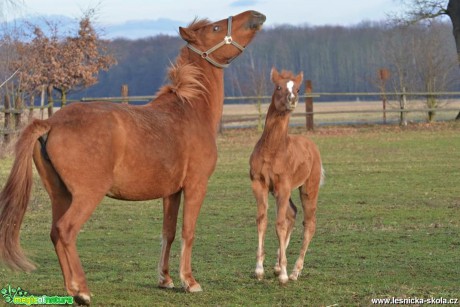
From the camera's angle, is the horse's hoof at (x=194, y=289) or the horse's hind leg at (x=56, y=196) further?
the horse's hoof at (x=194, y=289)

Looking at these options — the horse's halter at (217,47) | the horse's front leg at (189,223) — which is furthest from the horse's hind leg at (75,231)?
the horse's halter at (217,47)

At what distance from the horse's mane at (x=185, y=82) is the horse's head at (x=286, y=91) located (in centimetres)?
125

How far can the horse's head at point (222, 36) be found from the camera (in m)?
8.20

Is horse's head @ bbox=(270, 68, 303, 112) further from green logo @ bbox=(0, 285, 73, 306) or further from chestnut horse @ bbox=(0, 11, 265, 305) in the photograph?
green logo @ bbox=(0, 285, 73, 306)

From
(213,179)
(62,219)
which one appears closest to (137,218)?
(213,179)

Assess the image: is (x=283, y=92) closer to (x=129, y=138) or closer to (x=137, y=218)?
(x=129, y=138)

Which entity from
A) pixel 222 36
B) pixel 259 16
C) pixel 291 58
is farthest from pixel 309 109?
pixel 291 58

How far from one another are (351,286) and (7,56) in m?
17.4


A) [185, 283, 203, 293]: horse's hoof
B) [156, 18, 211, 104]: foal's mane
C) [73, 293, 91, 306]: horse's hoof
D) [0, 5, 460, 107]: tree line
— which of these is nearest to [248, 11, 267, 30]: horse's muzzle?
[156, 18, 211, 104]: foal's mane

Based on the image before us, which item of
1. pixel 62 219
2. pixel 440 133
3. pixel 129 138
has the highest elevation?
pixel 129 138

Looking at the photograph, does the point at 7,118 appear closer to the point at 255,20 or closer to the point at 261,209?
the point at 261,209

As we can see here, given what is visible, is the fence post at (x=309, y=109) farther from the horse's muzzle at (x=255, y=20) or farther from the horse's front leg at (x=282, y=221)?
the horse's muzzle at (x=255, y=20)

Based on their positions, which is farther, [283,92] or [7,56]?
[7,56]

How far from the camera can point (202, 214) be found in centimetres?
1462
